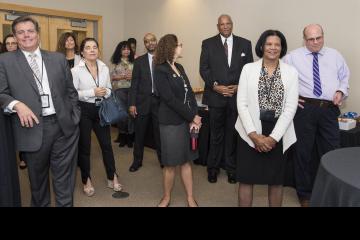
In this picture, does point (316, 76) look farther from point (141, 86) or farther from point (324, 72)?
point (141, 86)

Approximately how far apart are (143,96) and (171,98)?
1.45m

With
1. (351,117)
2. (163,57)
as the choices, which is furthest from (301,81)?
(163,57)

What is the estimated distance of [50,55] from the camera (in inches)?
93.7

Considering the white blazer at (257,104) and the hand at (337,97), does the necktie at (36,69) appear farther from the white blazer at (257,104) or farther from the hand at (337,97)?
the hand at (337,97)

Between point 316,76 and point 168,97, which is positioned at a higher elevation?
point 316,76

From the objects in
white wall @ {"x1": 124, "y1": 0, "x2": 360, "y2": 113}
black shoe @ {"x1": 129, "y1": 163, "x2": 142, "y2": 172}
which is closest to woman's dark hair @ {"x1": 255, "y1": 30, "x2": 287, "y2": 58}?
white wall @ {"x1": 124, "y1": 0, "x2": 360, "y2": 113}

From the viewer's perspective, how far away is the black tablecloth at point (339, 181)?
4.64ft

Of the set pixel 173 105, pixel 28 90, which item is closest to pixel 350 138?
pixel 173 105

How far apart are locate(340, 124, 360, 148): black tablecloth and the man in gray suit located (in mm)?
2460

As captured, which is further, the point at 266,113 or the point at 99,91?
the point at 99,91

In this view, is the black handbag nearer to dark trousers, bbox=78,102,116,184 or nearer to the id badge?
dark trousers, bbox=78,102,116,184

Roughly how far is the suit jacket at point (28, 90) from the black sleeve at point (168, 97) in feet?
2.30

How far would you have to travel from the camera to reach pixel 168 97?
2.64 m
